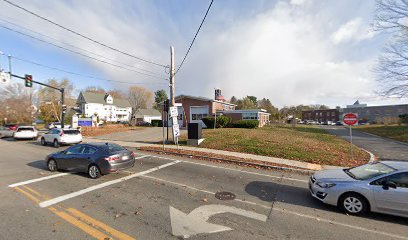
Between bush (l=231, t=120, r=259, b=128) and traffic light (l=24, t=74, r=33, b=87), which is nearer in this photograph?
traffic light (l=24, t=74, r=33, b=87)

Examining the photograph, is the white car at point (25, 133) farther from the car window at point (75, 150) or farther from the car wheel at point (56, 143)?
the car window at point (75, 150)

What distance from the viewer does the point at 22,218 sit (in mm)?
4395

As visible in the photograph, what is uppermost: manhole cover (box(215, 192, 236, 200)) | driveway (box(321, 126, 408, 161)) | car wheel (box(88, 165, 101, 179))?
car wheel (box(88, 165, 101, 179))

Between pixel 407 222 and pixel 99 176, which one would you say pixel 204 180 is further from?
pixel 407 222

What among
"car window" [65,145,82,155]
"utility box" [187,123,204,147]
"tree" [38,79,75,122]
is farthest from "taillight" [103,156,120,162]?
"tree" [38,79,75,122]

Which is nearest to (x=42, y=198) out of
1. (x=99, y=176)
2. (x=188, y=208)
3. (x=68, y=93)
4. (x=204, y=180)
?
(x=99, y=176)

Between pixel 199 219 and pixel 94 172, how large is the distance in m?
5.06

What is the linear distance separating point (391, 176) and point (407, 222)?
992 millimetres

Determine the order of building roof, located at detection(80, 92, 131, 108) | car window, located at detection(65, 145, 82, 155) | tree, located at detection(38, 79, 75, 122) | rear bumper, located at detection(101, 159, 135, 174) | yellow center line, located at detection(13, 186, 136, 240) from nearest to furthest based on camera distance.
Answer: yellow center line, located at detection(13, 186, 136, 240), rear bumper, located at detection(101, 159, 135, 174), car window, located at detection(65, 145, 82, 155), tree, located at detection(38, 79, 75, 122), building roof, located at detection(80, 92, 131, 108)

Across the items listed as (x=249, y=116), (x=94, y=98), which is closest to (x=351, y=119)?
(x=249, y=116)

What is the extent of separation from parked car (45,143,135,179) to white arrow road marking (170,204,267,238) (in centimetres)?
367

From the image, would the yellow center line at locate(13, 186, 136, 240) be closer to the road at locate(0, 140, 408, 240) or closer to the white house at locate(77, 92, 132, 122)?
the road at locate(0, 140, 408, 240)

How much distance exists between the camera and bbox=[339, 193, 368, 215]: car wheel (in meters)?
4.72

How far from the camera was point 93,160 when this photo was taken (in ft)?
24.7
